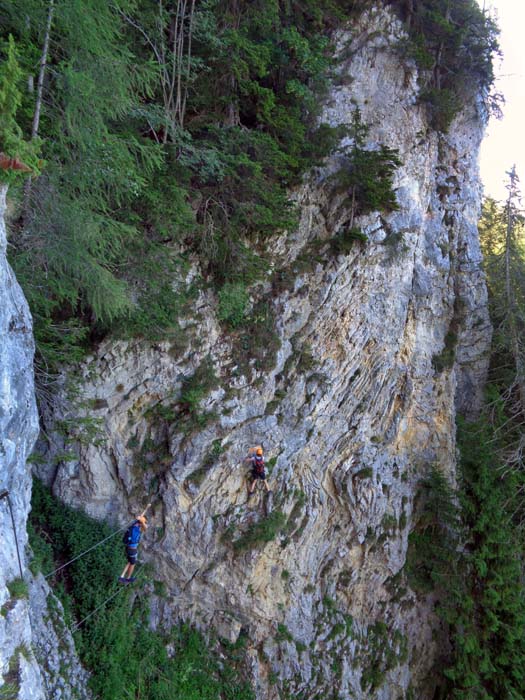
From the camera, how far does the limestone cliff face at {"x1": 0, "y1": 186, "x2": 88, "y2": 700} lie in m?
4.50

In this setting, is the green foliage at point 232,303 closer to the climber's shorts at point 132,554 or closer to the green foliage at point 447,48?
the climber's shorts at point 132,554

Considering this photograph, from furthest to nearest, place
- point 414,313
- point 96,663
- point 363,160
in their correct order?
point 414,313, point 363,160, point 96,663

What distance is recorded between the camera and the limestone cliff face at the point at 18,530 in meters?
4.50

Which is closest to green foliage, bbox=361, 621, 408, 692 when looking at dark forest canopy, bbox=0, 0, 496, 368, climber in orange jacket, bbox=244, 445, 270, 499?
climber in orange jacket, bbox=244, 445, 270, 499

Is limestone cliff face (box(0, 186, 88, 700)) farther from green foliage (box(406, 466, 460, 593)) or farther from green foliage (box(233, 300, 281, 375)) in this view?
green foliage (box(406, 466, 460, 593))

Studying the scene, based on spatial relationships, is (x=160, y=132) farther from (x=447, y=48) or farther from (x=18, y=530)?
(x=447, y=48)

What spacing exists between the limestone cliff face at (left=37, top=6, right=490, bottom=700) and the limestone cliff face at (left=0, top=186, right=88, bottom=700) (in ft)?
8.59

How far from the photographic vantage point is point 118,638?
7.81 m

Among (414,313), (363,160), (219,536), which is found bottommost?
(219,536)

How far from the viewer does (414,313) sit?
1182 cm

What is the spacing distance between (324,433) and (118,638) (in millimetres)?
6273

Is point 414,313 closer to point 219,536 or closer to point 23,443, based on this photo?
point 219,536

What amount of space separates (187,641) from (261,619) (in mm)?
1771

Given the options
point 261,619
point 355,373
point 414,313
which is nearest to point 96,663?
point 261,619
